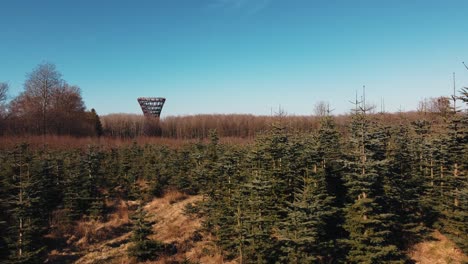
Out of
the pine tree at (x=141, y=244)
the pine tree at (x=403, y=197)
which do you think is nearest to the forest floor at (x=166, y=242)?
the pine tree at (x=141, y=244)

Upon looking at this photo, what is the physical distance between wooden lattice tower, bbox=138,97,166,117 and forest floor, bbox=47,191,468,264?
160ft

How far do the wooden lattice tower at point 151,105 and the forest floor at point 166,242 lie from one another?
48.8 meters

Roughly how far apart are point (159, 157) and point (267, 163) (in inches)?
540

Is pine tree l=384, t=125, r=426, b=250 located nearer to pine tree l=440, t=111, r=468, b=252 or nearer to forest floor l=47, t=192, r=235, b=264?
pine tree l=440, t=111, r=468, b=252

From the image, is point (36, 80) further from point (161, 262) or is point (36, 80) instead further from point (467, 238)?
point (467, 238)

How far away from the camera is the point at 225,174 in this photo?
15000 millimetres

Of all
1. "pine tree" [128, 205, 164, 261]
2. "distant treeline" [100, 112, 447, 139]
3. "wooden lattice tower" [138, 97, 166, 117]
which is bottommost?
"pine tree" [128, 205, 164, 261]

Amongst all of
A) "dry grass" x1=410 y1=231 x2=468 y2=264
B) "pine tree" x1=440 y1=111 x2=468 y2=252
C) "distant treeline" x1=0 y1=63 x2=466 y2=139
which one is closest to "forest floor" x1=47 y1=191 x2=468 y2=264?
"dry grass" x1=410 y1=231 x2=468 y2=264

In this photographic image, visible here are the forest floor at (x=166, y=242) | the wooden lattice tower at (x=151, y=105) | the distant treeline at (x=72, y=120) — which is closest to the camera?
the forest floor at (x=166, y=242)

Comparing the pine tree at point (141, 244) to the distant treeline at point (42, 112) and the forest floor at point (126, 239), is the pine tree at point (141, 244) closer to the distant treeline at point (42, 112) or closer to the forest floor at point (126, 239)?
the forest floor at point (126, 239)

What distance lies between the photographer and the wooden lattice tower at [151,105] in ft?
213

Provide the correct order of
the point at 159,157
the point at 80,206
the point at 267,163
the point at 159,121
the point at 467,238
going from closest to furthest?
the point at 467,238 → the point at 267,163 → the point at 80,206 → the point at 159,157 → the point at 159,121

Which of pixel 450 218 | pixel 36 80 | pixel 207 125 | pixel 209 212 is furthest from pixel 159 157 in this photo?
pixel 207 125

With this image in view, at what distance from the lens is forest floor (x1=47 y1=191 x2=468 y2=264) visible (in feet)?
40.5
